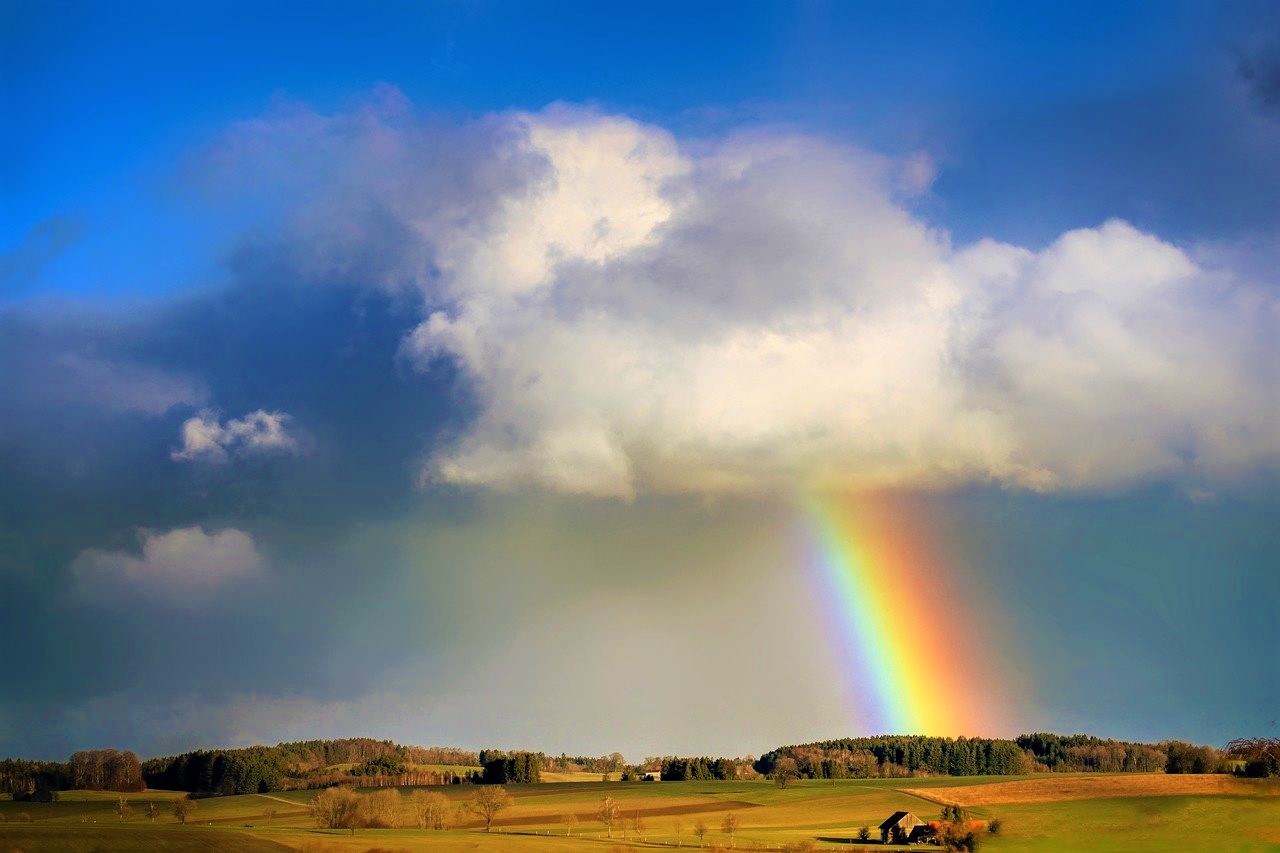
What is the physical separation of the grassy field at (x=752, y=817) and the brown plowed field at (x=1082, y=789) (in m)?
0.29

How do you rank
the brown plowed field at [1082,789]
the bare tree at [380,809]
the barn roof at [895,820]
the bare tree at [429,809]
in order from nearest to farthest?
1. the brown plowed field at [1082,789]
2. the barn roof at [895,820]
3. the bare tree at [380,809]
4. the bare tree at [429,809]

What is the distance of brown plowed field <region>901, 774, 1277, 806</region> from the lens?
12888 cm

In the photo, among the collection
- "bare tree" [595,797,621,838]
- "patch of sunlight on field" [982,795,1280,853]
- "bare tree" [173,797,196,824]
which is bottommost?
"bare tree" [173,797,196,824]

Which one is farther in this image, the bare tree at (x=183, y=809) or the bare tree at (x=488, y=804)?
the bare tree at (x=183, y=809)

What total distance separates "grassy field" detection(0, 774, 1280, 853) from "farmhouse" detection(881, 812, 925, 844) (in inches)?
145

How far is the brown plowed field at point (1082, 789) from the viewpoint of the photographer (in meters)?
129

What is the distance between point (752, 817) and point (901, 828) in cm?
2950

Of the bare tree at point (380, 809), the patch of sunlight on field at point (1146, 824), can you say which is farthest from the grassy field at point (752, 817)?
the bare tree at point (380, 809)

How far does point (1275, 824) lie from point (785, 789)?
10269cm

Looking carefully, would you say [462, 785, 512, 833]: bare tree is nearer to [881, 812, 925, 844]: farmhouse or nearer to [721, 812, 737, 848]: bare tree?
[721, 812, 737, 848]: bare tree

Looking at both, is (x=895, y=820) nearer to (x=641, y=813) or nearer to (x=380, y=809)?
(x=641, y=813)

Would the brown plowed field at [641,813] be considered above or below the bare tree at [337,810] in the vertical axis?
below

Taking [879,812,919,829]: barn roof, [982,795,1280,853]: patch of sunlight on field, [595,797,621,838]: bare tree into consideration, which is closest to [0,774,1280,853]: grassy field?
[982,795,1280,853]: patch of sunlight on field

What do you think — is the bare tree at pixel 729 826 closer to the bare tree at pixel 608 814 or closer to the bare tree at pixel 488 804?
the bare tree at pixel 608 814
